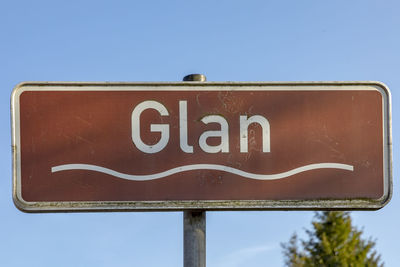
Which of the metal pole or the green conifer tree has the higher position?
the green conifer tree

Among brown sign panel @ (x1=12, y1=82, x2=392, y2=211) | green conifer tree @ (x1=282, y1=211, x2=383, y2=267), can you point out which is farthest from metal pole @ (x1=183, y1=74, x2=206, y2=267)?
green conifer tree @ (x1=282, y1=211, x2=383, y2=267)

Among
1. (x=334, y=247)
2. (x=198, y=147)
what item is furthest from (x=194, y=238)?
(x=334, y=247)

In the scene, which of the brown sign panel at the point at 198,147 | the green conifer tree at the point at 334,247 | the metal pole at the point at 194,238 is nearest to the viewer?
the metal pole at the point at 194,238

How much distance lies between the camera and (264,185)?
4.30 m

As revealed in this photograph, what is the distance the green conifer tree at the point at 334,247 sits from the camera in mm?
47688

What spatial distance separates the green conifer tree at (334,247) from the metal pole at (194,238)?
43836mm

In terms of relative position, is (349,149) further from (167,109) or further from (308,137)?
(167,109)

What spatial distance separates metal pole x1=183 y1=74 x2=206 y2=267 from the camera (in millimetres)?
4102

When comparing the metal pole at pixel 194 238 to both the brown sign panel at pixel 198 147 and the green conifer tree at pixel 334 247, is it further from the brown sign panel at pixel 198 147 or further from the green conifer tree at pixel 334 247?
the green conifer tree at pixel 334 247

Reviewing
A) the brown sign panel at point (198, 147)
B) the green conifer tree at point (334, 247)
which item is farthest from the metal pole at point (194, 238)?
the green conifer tree at point (334, 247)

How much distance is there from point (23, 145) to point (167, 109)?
912mm

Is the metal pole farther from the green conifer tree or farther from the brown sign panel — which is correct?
the green conifer tree

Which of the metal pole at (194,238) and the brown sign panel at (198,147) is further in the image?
the brown sign panel at (198,147)

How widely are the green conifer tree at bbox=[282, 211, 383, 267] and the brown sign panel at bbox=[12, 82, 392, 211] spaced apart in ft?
143
